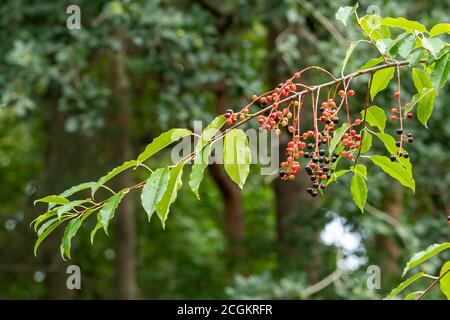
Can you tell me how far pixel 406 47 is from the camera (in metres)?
1.76

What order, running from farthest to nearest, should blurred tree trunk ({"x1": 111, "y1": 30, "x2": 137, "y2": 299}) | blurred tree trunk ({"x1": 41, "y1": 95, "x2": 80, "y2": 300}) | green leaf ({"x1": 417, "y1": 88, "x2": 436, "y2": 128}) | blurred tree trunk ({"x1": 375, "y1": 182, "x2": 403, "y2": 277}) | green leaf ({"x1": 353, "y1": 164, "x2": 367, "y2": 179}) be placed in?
1. blurred tree trunk ({"x1": 41, "y1": 95, "x2": 80, "y2": 300})
2. blurred tree trunk ({"x1": 111, "y1": 30, "x2": 137, "y2": 299})
3. blurred tree trunk ({"x1": 375, "y1": 182, "x2": 403, "y2": 277})
4. green leaf ({"x1": 353, "y1": 164, "x2": 367, "y2": 179})
5. green leaf ({"x1": 417, "y1": 88, "x2": 436, "y2": 128})

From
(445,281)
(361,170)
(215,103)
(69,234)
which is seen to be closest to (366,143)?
(361,170)

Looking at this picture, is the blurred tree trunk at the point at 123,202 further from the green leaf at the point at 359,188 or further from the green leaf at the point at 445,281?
the green leaf at the point at 445,281

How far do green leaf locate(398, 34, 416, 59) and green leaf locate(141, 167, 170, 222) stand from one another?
584 millimetres

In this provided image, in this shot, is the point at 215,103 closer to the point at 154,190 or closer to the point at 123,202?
the point at 123,202

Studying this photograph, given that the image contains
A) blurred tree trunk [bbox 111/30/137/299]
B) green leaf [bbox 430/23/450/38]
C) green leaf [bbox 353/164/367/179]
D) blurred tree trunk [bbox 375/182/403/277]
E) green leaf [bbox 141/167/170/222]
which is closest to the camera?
green leaf [bbox 141/167/170/222]

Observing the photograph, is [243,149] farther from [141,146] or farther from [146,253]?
[146,253]

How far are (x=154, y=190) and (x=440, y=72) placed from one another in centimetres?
66

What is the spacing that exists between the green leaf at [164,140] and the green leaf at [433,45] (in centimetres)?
54

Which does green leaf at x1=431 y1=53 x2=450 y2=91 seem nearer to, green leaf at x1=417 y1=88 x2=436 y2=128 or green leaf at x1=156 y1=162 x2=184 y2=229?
green leaf at x1=417 y1=88 x2=436 y2=128

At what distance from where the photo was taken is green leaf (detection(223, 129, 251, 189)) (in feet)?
5.45

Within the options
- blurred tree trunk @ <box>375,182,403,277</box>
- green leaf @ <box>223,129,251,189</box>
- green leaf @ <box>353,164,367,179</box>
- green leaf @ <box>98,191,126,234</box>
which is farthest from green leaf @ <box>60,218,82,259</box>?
blurred tree trunk @ <box>375,182,403,277</box>

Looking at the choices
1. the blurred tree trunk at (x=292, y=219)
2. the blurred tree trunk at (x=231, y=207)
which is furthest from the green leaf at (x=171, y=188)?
the blurred tree trunk at (x=231, y=207)
